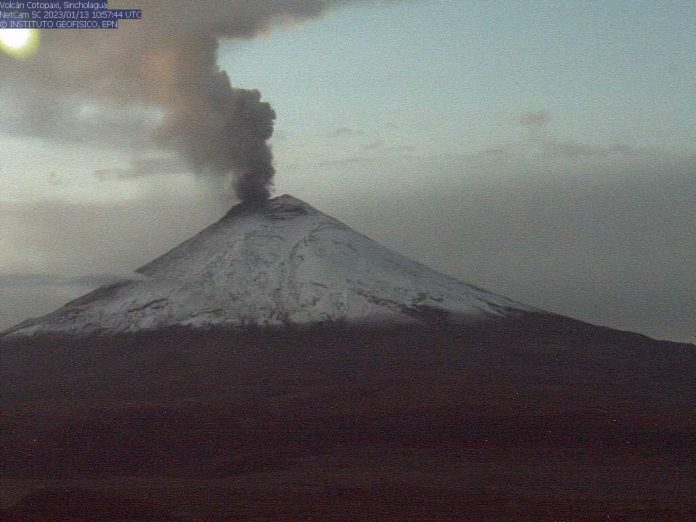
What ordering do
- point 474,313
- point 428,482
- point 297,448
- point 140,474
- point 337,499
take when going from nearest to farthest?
point 337,499, point 428,482, point 140,474, point 297,448, point 474,313

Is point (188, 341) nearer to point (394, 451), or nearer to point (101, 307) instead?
point (101, 307)

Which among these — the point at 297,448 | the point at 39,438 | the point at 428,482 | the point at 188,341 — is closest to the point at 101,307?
the point at 188,341

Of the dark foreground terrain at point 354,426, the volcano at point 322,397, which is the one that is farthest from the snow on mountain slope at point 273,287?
the dark foreground terrain at point 354,426

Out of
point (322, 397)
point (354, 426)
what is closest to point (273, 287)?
point (322, 397)

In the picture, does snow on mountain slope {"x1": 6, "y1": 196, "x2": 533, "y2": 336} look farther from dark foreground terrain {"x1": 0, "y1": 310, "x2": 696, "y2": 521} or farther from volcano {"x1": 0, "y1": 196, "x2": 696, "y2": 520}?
dark foreground terrain {"x1": 0, "y1": 310, "x2": 696, "y2": 521}

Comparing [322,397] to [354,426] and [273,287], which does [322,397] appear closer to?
[354,426]
